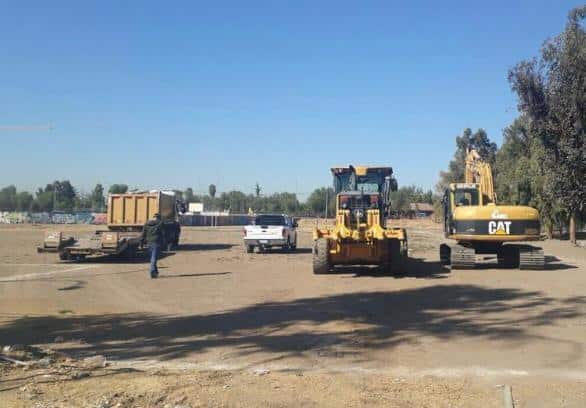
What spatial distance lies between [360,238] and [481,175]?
7668mm

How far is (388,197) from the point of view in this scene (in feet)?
65.4

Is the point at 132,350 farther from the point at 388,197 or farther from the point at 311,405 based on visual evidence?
the point at 388,197

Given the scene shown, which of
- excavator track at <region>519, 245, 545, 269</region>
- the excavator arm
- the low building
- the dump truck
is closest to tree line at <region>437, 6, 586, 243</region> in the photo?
the excavator arm

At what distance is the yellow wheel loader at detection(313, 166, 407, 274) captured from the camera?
57.4 feet

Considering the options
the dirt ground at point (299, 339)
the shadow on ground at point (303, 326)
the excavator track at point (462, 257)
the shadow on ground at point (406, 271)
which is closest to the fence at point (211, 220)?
the shadow on ground at point (406, 271)

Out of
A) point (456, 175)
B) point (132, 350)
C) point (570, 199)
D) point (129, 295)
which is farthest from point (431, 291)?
point (456, 175)

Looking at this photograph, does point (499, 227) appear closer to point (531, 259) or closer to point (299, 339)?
point (531, 259)

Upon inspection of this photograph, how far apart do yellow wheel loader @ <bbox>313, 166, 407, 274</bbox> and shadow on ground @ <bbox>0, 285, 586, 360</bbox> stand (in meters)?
4.33

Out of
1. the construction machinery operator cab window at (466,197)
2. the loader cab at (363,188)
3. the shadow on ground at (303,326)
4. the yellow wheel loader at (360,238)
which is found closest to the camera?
the shadow on ground at (303,326)

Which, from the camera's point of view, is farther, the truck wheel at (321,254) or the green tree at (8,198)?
the green tree at (8,198)

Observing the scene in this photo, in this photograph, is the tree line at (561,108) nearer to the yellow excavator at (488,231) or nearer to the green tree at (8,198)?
the yellow excavator at (488,231)

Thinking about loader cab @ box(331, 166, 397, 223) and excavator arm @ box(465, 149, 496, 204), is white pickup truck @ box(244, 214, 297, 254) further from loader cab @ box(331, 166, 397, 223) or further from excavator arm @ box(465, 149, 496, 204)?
excavator arm @ box(465, 149, 496, 204)

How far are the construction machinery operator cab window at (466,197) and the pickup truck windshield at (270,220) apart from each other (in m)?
9.82

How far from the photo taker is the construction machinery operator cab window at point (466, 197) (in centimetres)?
2178
